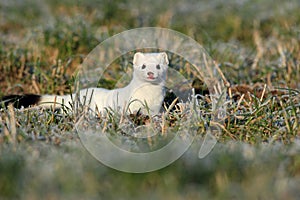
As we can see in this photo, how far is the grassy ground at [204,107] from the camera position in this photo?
2.71 meters

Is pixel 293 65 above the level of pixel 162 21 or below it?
below

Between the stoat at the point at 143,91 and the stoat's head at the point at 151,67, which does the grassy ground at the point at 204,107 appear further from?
the stoat's head at the point at 151,67

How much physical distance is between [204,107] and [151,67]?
452 millimetres

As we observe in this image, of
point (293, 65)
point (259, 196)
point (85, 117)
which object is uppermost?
point (293, 65)

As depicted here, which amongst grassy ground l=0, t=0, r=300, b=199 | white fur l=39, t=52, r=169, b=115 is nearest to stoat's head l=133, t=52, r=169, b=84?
white fur l=39, t=52, r=169, b=115

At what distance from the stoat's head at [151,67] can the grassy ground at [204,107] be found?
49 cm

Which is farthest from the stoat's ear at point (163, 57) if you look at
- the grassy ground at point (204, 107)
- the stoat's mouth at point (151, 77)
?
the grassy ground at point (204, 107)

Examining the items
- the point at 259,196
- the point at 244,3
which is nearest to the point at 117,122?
the point at 259,196

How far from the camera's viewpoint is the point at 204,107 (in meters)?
3.96

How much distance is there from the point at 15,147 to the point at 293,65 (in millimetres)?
2874

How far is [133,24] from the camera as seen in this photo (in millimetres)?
6609

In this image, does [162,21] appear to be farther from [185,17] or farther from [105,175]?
[105,175]

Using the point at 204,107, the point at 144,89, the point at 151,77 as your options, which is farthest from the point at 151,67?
the point at 204,107

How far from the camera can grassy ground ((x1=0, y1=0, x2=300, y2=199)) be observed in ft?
8.89
